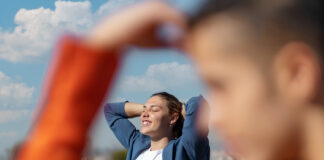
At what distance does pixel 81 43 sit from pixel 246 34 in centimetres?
19

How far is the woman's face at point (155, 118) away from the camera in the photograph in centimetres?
302

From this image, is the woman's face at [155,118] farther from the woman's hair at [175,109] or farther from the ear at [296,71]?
the ear at [296,71]

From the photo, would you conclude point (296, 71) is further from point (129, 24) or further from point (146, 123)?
point (146, 123)

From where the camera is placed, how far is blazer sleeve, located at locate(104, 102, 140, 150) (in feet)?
10.9

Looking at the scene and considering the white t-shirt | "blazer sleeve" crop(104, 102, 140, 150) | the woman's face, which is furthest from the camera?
"blazer sleeve" crop(104, 102, 140, 150)

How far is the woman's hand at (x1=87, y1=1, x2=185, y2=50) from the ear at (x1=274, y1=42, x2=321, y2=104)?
16cm

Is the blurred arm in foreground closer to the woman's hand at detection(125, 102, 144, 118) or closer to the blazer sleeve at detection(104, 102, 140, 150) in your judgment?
the blazer sleeve at detection(104, 102, 140, 150)

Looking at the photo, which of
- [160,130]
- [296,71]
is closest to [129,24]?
[296,71]

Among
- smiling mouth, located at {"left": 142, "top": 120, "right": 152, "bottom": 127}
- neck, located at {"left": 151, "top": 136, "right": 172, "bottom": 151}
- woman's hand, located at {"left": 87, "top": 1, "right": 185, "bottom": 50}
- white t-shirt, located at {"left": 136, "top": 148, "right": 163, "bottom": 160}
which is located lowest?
woman's hand, located at {"left": 87, "top": 1, "right": 185, "bottom": 50}

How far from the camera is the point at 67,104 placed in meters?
0.39

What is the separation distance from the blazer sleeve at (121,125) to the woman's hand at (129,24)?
2.92m

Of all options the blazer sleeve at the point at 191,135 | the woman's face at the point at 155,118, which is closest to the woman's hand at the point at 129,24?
the blazer sleeve at the point at 191,135

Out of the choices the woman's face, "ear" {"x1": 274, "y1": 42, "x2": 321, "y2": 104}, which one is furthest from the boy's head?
the woman's face

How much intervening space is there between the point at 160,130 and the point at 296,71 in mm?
2573
